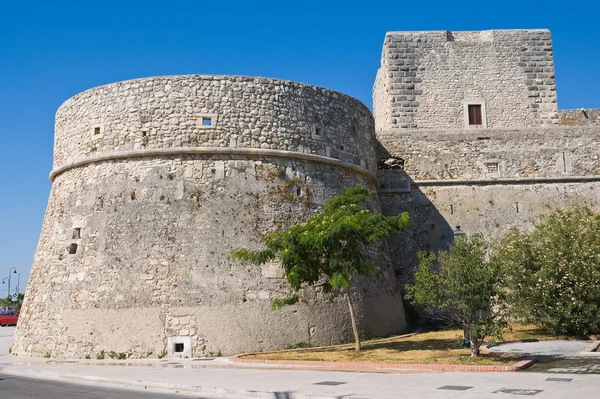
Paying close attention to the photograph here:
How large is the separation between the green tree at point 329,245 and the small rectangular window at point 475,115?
11029 mm

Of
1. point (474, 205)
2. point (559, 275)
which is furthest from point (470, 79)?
point (559, 275)

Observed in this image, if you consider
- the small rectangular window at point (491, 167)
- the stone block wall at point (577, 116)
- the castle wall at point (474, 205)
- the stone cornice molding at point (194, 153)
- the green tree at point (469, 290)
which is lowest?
the green tree at point (469, 290)

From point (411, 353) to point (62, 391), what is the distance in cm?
630

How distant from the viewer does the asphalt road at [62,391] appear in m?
7.93

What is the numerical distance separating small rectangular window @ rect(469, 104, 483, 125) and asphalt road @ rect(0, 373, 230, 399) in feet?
54.2

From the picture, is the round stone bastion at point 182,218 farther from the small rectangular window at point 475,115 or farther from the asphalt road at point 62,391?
the small rectangular window at point 475,115

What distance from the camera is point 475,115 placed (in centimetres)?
2136

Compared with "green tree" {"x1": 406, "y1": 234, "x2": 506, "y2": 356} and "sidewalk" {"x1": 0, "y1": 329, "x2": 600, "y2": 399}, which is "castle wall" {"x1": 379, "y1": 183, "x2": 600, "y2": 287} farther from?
"sidewalk" {"x1": 0, "y1": 329, "x2": 600, "y2": 399}

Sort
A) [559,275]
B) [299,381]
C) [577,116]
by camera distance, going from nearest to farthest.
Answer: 1. [299,381]
2. [559,275]
3. [577,116]

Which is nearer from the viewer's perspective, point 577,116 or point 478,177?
point 478,177

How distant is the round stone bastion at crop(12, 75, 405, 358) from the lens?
12492 mm

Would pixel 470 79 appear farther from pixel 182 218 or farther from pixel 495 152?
pixel 182 218

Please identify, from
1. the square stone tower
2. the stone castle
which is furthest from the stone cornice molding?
the square stone tower

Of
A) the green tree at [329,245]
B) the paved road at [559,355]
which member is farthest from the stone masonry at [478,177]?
the green tree at [329,245]
